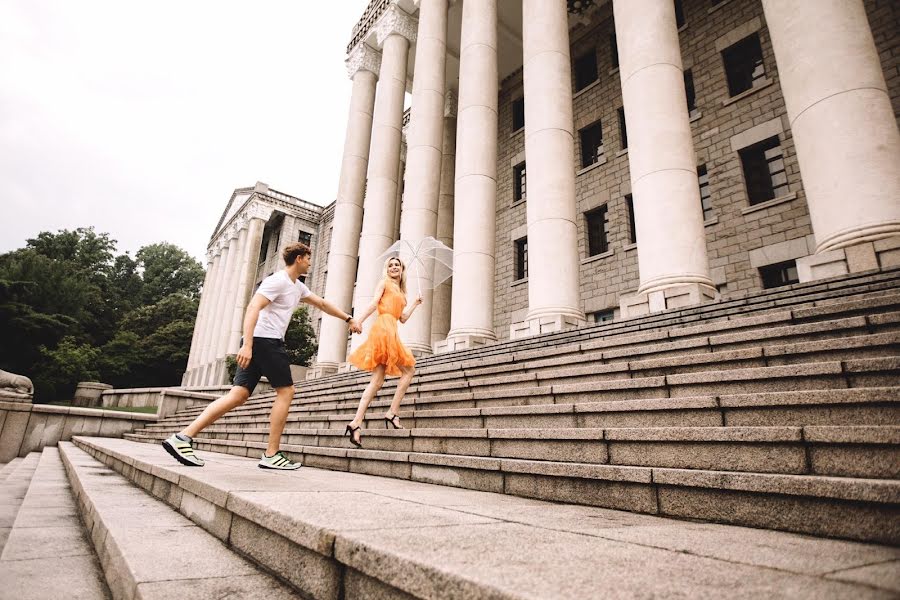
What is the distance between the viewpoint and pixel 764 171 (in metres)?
13.0

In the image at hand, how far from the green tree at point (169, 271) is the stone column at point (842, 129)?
225 feet

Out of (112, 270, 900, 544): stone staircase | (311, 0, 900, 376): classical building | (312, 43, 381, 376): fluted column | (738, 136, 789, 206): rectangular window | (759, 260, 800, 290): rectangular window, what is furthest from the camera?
(312, 43, 381, 376): fluted column

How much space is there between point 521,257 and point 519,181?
3721 millimetres

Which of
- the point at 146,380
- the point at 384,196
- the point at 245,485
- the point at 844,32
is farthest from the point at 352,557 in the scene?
the point at 146,380

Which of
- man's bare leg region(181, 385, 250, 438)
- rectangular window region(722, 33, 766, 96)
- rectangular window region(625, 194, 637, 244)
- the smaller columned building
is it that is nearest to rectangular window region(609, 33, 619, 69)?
rectangular window region(722, 33, 766, 96)

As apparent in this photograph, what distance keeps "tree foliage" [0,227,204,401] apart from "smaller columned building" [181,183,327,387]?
4.58 meters

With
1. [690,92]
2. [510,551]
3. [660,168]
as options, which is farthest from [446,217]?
[510,551]

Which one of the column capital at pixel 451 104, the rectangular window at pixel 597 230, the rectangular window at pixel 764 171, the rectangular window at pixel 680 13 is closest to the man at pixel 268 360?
the rectangular window at pixel 764 171

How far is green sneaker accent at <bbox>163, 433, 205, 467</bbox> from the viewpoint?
3973 mm

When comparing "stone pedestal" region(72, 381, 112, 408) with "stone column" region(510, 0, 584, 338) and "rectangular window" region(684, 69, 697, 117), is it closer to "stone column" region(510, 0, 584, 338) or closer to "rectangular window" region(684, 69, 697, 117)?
"stone column" region(510, 0, 584, 338)

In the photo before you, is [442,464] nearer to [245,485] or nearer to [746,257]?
[245,485]

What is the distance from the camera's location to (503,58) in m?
20.9

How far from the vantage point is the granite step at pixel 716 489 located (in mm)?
1887

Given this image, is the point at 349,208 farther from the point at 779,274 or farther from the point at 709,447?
the point at 709,447
